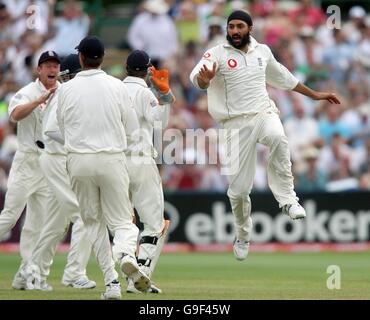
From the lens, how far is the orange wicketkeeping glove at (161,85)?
12.3m

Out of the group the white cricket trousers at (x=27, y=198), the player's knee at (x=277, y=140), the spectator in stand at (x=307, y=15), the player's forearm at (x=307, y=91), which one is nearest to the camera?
the player's knee at (x=277, y=140)

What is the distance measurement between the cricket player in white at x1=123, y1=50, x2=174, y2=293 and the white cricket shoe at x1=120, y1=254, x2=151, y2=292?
939mm

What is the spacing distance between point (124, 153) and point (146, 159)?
76cm

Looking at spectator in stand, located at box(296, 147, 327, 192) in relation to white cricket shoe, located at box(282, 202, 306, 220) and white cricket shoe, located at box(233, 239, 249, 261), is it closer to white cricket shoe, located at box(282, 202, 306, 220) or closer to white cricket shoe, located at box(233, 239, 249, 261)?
white cricket shoe, located at box(233, 239, 249, 261)

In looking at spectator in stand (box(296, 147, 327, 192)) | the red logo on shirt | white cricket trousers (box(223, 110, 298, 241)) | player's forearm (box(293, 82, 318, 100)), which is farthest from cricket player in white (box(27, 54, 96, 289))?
spectator in stand (box(296, 147, 327, 192))

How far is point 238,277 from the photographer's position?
1477 centimetres

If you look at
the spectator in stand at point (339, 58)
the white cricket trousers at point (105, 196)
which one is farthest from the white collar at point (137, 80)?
the spectator in stand at point (339, 58)

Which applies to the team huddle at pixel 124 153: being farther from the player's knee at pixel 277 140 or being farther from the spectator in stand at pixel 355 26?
the spectator in stand at pixel 355 26

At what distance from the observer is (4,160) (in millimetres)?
20406

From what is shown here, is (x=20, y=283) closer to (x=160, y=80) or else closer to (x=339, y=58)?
(x=160, y=80)

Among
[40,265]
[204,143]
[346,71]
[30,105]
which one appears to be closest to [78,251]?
[40,265]

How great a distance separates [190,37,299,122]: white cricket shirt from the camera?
13.0 metres

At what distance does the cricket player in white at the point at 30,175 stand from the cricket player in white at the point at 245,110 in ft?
5.95

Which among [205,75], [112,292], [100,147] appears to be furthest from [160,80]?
[112,292]
